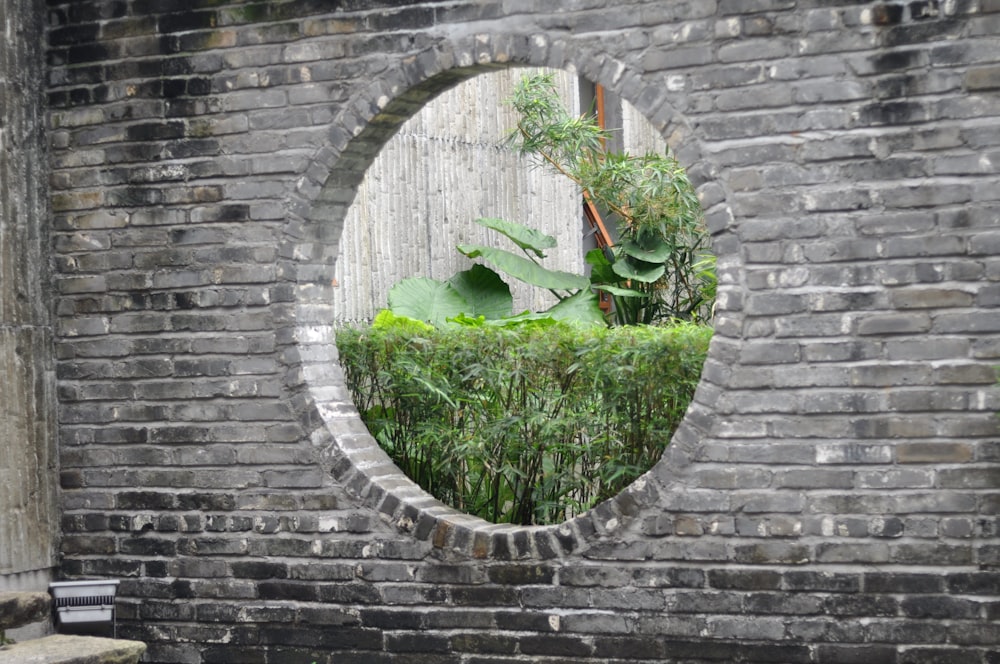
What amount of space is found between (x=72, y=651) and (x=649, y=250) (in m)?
5.01

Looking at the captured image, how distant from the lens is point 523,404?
18.3 feet

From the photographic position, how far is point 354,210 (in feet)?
25.9

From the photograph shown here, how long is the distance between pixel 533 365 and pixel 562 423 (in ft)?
0.93

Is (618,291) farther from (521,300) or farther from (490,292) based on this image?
(521,300)

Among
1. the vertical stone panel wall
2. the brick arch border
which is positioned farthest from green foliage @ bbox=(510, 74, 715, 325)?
the vertical stone panel wall

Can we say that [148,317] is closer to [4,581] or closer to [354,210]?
[4,581]

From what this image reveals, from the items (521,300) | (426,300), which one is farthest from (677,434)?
(521,300)

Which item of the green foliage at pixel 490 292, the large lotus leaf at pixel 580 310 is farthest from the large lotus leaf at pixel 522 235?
the large lotus leaf at pixel 580 310

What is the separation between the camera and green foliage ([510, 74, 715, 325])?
28.0ft

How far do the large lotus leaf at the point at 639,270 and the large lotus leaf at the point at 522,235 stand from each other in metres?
0.56

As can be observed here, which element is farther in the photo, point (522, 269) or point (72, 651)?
point (522, 269)

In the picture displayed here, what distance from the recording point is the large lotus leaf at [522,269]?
8.45 m

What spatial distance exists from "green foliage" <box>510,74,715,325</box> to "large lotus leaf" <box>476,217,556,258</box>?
381 millimetres

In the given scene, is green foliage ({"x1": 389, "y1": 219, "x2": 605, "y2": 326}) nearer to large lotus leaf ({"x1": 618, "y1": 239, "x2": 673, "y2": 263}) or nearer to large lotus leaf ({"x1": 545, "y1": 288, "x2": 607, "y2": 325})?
large lotus leaf ({"x1": 545, "y1": 288, "x2": 607, "y2": 325})
